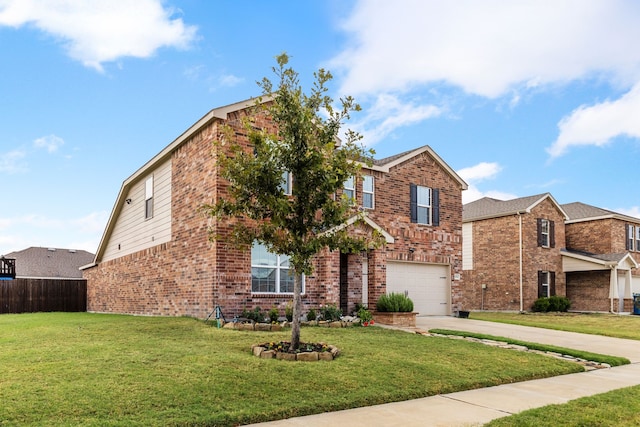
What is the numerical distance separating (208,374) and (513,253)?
78.2 ft

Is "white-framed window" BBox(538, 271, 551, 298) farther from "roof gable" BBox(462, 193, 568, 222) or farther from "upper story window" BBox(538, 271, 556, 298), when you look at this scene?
"roof gable" BBox(462, 193, 568, 222)

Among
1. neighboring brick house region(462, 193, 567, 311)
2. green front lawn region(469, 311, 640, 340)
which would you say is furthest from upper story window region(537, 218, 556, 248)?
green front lawn region(469, 311, 640, 340)

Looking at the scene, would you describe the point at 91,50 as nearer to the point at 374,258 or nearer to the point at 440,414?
the point at 374,258

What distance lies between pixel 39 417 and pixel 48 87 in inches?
491

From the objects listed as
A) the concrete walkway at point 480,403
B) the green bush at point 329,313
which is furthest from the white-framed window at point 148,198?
the concrete walkway at point 480,403

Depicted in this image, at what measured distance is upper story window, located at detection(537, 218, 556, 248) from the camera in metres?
28.7

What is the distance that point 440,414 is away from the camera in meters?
6.49

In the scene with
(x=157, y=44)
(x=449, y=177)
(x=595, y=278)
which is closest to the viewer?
(x=157, y=44)

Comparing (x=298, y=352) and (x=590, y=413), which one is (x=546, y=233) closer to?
(x=298, y=352)

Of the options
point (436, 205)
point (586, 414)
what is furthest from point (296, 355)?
point (436, 205)

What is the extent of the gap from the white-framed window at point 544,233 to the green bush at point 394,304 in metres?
15.9

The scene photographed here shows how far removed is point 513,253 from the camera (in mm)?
27984

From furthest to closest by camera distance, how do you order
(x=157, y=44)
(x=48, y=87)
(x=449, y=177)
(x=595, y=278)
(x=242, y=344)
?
(x=595, y=278) → (x=449, y=177) → (x=48, y=87) → (x=157, y=44) → (x=242, y=344)

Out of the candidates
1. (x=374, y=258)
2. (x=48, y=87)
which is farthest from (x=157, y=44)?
(x=374, y=258)
